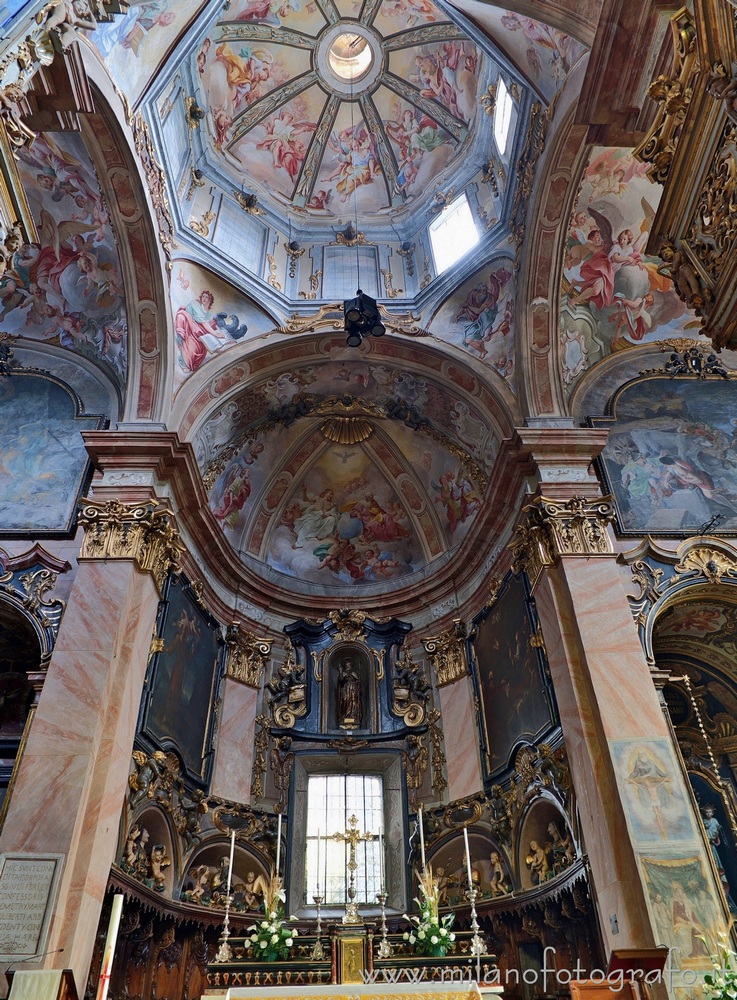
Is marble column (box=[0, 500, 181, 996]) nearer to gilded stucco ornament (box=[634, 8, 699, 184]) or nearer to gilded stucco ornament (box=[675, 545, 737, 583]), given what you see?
gilded stucco ornament (box=[675, 545, 737, 583])

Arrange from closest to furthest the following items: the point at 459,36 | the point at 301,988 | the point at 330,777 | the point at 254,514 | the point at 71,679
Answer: the point at 301,988 → the point at 71,679 → the point at 330,777 → the point at 459,36 → the point at 254,514

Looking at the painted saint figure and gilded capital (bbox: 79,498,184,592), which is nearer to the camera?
gilded capital (bbox: 79,498,184,592)

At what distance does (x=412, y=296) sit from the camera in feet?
53.2

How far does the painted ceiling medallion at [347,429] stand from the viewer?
16.7 metres

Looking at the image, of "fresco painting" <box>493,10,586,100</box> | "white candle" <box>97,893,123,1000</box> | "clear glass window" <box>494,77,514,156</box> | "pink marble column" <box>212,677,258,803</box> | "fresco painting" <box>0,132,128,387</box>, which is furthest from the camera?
"clear glass window" <box>494,77,514,156</box>

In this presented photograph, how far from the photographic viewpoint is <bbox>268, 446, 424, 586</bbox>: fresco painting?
1678cm

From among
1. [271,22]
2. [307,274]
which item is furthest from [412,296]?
[271,22]

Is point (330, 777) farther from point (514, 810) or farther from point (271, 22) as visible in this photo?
point (271, 22)

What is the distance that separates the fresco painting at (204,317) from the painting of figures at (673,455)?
7.23 meters

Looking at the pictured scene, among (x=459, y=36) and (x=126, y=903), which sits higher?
(x=459, y=36)

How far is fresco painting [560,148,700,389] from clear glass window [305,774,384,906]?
853 cm

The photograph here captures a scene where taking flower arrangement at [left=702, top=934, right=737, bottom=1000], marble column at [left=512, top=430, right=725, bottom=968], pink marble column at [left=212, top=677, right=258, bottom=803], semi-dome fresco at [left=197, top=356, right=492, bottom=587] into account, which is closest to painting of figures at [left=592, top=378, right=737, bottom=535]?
marble column at [left=512, top=430, right=725, bottom=968]

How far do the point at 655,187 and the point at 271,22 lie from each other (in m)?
9.31

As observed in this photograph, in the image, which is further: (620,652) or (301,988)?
(620,652)
